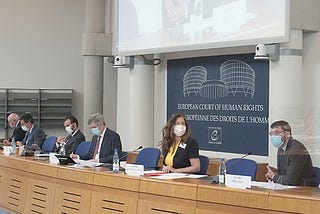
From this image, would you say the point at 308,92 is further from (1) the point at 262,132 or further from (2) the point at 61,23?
(2) the point at 61,23

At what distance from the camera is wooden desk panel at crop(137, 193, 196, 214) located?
181 inches

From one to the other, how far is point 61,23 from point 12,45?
1.16m

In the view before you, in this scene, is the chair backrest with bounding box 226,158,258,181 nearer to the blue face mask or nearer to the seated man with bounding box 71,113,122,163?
the blue face mask

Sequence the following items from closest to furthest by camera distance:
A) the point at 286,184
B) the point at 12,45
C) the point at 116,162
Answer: the point at 286,184 → the point at 116,162 → the point at 12,45

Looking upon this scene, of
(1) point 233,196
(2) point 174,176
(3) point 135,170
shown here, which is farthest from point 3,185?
(1) point 233,196

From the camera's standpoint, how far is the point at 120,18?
963 cm

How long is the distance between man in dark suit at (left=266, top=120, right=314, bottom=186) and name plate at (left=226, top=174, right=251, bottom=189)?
64cm

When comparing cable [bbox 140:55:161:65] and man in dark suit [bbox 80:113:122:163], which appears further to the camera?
cable [bbox 140:55:161:65]

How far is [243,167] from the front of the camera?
5.32m

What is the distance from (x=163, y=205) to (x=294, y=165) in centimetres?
114

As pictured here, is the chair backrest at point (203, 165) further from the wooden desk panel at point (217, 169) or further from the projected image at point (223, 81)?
the projected image at point (223, 81)

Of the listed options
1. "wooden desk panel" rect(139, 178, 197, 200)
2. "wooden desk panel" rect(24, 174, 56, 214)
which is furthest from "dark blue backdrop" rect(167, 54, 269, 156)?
"wooden desk panel" rect(139, 178, 197, 200)

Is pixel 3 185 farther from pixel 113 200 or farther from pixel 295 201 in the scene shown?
pixel 295 201

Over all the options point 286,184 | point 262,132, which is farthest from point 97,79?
point 286,184
